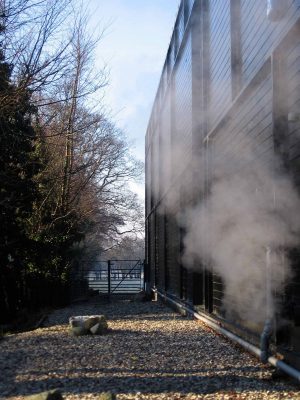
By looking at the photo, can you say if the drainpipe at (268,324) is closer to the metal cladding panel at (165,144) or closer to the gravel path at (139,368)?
the gravel path at (139,368)

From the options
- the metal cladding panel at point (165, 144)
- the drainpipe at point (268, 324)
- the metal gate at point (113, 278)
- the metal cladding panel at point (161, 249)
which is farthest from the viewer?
the metal gate at point (113, 278)

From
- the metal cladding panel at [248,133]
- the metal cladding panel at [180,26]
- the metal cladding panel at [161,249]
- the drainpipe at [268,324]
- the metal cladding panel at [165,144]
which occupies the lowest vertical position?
the drainpipe at [268,324]

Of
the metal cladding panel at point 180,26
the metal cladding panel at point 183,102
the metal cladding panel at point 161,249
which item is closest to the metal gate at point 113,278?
the metal cladding panel at point 161,249

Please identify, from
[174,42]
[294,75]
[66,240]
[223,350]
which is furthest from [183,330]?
[66,240]

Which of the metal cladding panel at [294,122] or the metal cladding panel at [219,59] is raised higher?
the metal cladding panel at [219,59]

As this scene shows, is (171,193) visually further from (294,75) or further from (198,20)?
(294,75)

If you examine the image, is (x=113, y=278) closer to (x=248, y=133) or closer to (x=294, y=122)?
(x=248, y=133)

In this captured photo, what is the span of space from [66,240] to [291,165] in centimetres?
1191

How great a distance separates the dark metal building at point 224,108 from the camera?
13.8 ft

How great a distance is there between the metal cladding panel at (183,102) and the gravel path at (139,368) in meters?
4.17

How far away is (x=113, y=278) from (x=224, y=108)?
1247cm

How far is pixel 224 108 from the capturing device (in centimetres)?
684

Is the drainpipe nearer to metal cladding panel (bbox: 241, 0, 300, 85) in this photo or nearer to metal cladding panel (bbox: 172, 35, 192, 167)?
metal cladding panel (bbox: 241, 0, 300, 85)

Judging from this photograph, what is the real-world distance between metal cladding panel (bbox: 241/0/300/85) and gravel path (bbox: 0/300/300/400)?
2721mm
